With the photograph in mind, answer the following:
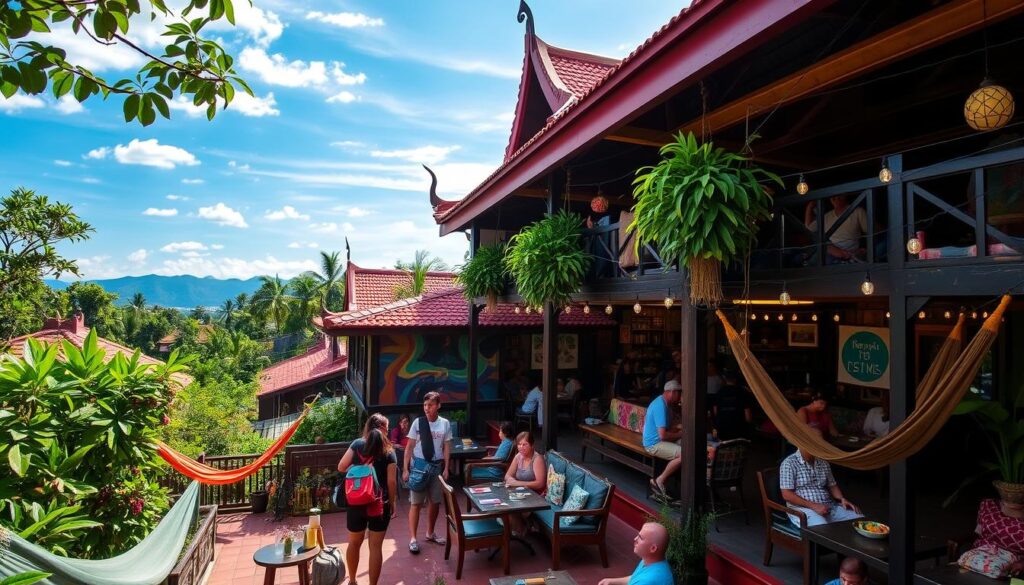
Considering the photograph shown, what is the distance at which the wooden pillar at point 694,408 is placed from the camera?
5.16 meters

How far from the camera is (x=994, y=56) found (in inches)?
200

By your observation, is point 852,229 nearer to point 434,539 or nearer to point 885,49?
point 885,49

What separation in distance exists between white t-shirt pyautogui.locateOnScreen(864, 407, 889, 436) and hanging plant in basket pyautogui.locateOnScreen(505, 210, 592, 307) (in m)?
4.25

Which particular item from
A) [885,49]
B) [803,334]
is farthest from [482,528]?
[803,334]

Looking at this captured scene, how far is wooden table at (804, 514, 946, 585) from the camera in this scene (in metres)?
3.93

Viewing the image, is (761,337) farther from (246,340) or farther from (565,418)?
(246,340)

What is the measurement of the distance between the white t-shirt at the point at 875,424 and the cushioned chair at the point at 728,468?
2367 mm

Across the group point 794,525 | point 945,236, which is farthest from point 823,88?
point 794,525

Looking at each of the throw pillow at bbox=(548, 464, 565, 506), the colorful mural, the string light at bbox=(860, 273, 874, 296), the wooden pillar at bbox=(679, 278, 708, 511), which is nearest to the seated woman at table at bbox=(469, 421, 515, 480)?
the throw pillow at bbox=(548, 464, 565, 506)

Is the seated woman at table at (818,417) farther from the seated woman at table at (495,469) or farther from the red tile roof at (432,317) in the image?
the red tile roof at (432,317)

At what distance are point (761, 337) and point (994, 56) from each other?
24.6 feet

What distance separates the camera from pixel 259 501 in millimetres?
8172

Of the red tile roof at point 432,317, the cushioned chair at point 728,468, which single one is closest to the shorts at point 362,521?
the cushioned chair at point 728,468

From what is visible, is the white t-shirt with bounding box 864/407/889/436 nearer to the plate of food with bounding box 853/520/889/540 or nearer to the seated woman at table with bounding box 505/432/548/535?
the plate of food with bounding box 853/520/889/540
